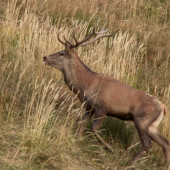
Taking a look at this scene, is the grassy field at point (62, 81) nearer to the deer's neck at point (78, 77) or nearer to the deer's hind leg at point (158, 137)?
the deer's hind leg at point (158, 137)

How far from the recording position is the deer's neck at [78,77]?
593cm

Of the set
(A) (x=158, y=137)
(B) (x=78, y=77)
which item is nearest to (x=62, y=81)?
(B) (x=78, y=77)

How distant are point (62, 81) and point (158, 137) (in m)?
2.38

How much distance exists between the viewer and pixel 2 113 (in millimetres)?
5426

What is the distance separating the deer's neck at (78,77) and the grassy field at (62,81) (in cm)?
38

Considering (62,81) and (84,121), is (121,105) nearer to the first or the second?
(84,121)

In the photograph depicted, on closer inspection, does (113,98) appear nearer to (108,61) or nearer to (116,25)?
(108,61)

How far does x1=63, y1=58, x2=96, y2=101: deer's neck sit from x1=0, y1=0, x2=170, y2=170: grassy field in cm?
38

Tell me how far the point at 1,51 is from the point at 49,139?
3.24 metres

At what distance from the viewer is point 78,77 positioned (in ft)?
19.8

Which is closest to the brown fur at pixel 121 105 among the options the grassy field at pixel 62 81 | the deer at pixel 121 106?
the deer at pixel 121 106

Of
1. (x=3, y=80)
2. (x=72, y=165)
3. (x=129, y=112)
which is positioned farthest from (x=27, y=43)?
(x=72, y=165)

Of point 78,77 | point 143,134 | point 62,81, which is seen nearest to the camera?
point 143,134

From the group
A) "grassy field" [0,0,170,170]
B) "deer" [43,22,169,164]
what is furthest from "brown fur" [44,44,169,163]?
"grassy field" [0,0,170,170]
